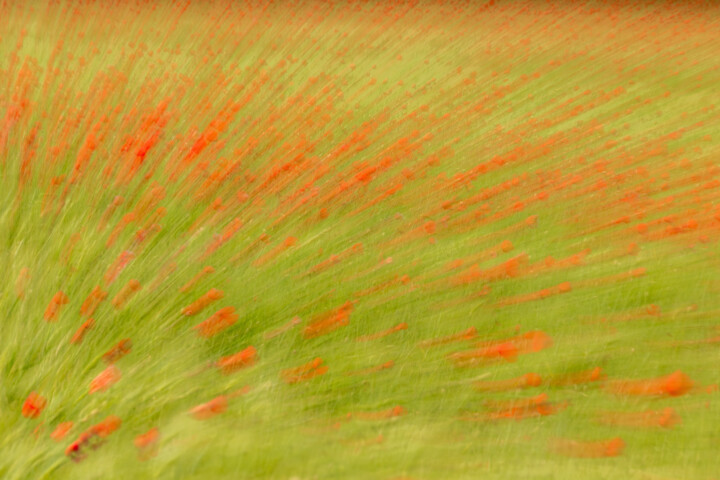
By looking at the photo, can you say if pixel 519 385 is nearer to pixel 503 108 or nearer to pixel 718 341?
pixel 718 341

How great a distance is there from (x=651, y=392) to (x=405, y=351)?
52 cm

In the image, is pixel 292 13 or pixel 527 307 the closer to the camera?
pixel 527 307

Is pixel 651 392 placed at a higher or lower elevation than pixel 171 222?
lower

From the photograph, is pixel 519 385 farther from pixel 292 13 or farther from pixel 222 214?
pixel 292 13

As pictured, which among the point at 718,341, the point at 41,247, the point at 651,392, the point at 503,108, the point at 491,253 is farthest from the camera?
the point at 503,108

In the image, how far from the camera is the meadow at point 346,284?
3.81 feet

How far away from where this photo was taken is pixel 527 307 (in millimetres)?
1569

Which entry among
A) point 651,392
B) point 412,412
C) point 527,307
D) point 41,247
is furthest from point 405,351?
point 41,247

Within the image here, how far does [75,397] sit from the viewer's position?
1.18m

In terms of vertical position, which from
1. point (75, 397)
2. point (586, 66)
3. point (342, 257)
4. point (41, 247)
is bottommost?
point (586, 66)

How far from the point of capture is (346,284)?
5.23 feet

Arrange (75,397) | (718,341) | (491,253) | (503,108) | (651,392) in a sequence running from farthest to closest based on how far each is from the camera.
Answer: (503,108) < (491,253) < (718,341) < (651,392) < (75,397)

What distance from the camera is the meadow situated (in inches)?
45.7

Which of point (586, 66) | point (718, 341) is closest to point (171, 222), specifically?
point (718, 341)
